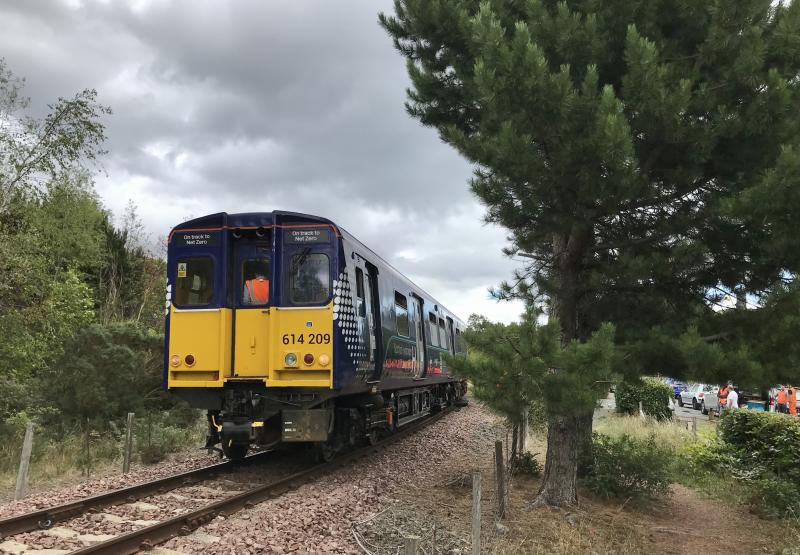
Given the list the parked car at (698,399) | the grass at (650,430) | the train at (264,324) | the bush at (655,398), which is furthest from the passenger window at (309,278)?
the parked car at (698,399)

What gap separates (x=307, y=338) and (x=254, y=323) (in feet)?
2.77

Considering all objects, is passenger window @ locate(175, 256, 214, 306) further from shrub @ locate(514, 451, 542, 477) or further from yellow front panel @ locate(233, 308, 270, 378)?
shrub @ locate(514, 451, 542, 477)

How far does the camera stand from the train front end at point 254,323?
8031 mm

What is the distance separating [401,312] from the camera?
464 inches

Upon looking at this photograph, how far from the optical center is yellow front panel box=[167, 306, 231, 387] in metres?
8.23

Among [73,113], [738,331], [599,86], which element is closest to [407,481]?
[738,331]

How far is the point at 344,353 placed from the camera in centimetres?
810

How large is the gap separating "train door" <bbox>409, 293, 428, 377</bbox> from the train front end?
15.9ft

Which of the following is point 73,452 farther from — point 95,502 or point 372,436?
point 372,436

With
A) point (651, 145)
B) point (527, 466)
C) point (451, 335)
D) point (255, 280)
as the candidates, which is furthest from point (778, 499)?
point (451, 335)

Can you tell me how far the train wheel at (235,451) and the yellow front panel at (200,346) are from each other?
1.34 metres

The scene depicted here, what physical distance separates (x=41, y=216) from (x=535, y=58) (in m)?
14.9

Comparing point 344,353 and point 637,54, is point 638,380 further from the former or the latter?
point 344,353

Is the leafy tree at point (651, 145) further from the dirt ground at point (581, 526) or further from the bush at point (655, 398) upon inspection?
the bush at point (655, 398)
